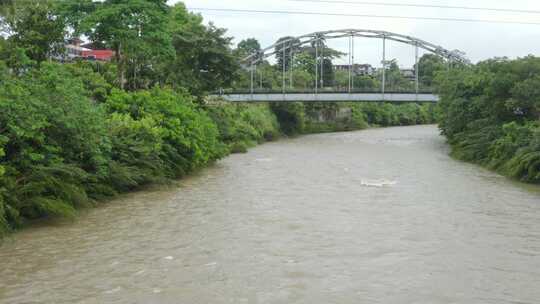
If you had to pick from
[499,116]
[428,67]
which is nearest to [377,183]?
[499,116]

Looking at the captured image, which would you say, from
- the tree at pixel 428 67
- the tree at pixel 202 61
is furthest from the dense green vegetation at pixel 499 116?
the tree at pixel 428 67

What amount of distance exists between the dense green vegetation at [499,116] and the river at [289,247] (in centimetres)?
298

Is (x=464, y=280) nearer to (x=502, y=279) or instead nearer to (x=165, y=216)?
(x=502, y=279)

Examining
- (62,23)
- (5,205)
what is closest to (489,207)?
(5,205)

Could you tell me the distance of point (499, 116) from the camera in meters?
28.1

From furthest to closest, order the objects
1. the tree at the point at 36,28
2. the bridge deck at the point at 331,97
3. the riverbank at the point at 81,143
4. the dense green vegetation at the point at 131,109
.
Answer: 1. the bridge deck at the point at 331,97
2. the tree at the point at 36,28
3. the dense green vegetation at the point at 131,109
4. the riverbank at the point at 81,143

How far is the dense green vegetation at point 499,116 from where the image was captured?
21219 millimetres

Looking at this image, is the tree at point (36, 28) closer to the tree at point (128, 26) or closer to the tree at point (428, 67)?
the tree at point (128, 26)

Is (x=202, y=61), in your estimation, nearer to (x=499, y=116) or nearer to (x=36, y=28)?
(x=36, y=28)

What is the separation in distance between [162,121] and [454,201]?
29.8 ft

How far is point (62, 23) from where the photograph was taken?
2495 cm

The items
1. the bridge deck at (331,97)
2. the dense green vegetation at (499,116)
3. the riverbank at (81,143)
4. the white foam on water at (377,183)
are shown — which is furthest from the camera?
the bridge deck at (331,97)

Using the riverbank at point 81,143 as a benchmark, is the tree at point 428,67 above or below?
above

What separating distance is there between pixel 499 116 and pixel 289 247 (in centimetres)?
1977
